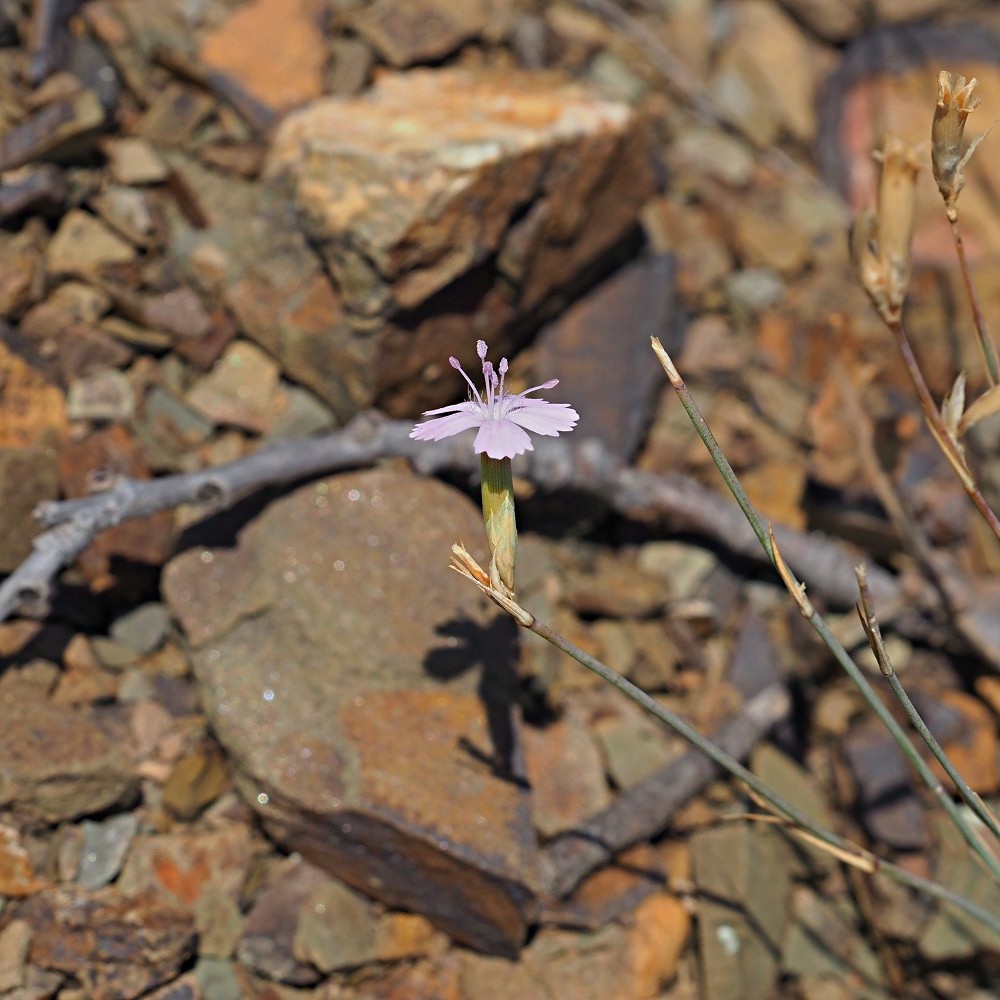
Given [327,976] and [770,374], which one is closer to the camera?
[327,976]

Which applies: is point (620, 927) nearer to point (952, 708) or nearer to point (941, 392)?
point (952, 708)

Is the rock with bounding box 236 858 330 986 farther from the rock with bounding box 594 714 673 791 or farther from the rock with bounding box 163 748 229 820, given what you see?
the rock with bounding box 594 714 673 791

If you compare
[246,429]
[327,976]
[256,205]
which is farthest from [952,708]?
[256,205]

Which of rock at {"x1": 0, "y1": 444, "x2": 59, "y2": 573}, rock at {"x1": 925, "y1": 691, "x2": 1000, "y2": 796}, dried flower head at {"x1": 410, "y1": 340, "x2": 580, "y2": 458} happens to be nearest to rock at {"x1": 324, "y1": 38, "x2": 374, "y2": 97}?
rock at {"x1": 0, "y1": 444, "x2": 59, "y2": 573}

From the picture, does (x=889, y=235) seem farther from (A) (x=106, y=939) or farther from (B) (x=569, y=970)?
(A) (x=106, y=939)

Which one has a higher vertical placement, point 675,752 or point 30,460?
point 30,460

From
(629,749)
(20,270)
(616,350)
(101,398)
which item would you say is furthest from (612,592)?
(20,270)

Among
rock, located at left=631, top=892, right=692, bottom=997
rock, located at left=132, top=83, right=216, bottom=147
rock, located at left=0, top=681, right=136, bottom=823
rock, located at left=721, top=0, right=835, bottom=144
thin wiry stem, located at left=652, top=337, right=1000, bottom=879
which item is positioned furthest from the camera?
rock, located at left=721, top=0, right=835, bottom=144
